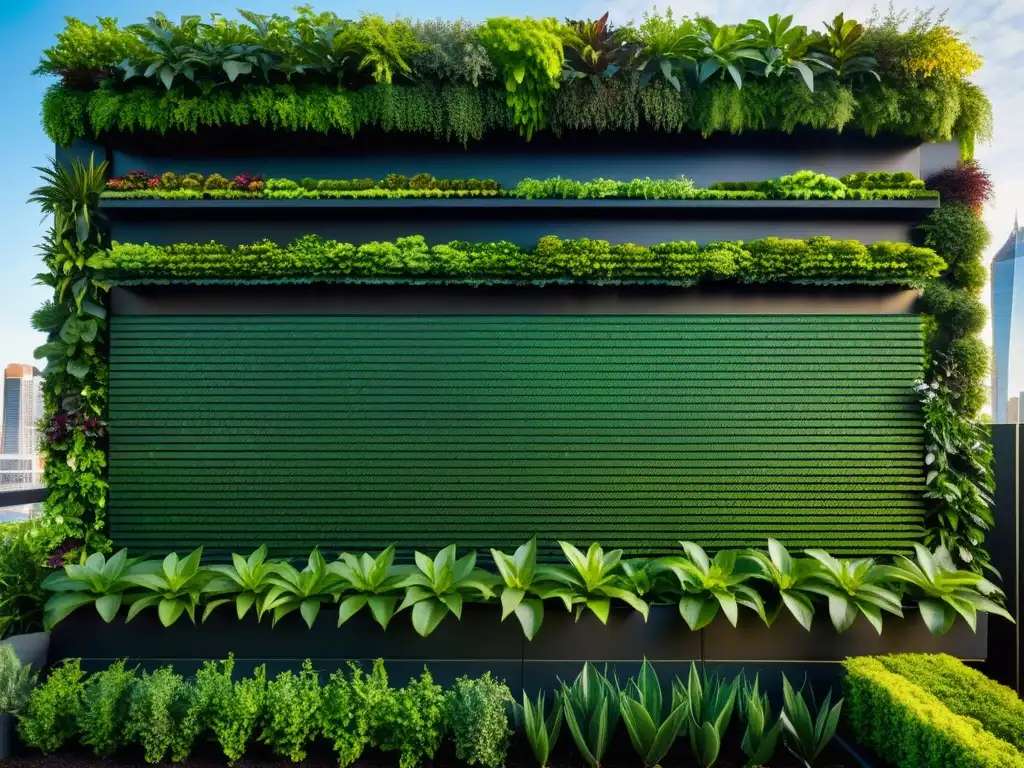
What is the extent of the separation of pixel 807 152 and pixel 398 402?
4348 mm

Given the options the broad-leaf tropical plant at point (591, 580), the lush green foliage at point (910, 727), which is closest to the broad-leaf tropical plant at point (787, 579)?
the lush green foliage at point (910, 727)

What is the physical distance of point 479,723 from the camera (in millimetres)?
3266

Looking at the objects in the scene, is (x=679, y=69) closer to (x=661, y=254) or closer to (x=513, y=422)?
(x=661, y=254)

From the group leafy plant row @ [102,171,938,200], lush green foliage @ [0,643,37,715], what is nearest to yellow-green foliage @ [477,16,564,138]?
leafy plant row @ [102,171,938,200]

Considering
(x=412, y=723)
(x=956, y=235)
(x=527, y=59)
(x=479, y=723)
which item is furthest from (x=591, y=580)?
(x=956, y=235)

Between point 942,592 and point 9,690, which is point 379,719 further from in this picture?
point 942,592

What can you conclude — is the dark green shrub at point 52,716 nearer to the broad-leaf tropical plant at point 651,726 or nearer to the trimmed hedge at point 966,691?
the broad-leaf tropical plant at point 651,726

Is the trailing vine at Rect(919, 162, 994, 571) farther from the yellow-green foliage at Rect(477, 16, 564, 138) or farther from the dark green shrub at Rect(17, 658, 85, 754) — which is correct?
the dark green shrub at Rect(17, 658, 85, 754)

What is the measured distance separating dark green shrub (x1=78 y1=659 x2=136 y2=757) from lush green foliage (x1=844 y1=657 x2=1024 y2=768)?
13.9ft

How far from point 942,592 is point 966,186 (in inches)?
139

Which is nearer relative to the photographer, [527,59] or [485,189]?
[527,59]

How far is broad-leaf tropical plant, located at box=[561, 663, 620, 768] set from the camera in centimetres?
334

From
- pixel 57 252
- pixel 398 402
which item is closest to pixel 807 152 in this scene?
pixel 398 402

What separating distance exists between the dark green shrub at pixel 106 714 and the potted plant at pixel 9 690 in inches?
17.1
